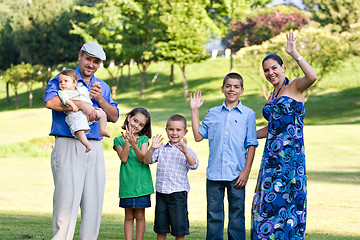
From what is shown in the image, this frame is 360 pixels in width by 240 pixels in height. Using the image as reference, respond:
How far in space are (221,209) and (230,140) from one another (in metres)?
0.68

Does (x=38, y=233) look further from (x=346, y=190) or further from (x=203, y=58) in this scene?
(x=203, y=58)

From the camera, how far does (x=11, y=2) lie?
71.1m

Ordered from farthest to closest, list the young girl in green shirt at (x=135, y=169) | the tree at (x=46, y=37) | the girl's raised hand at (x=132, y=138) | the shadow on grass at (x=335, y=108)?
the tree at (x=46, y=37), the shadow on grass at (x=335, y=108), the young girl in green shirt at (x=135, y=169), the girl's raised hand at (x=132, y=138)

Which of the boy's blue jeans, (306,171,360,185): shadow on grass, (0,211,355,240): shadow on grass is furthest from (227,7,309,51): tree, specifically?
the boy's blue jeans

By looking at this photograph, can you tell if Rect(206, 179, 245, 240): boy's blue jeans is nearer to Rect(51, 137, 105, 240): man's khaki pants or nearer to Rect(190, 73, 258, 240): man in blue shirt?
Rect(190, 73, 258, 240): man in blue shirt

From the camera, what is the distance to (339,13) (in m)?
52.0

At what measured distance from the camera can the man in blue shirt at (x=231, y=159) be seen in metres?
6.30

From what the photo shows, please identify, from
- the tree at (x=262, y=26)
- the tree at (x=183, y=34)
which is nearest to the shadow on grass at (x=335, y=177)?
the tree at (x=183, y=34)

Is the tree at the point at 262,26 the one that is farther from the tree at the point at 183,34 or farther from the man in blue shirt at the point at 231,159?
the man in blue shirt at the point at 231,159

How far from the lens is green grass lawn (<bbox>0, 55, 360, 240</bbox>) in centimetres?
982

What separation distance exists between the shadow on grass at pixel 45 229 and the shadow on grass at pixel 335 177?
790 cm

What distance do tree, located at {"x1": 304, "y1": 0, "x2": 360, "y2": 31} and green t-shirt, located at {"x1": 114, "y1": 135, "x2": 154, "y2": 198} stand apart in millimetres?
45814

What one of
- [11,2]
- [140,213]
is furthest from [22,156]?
[11,2]

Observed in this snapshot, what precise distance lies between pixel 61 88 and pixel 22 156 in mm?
19399
